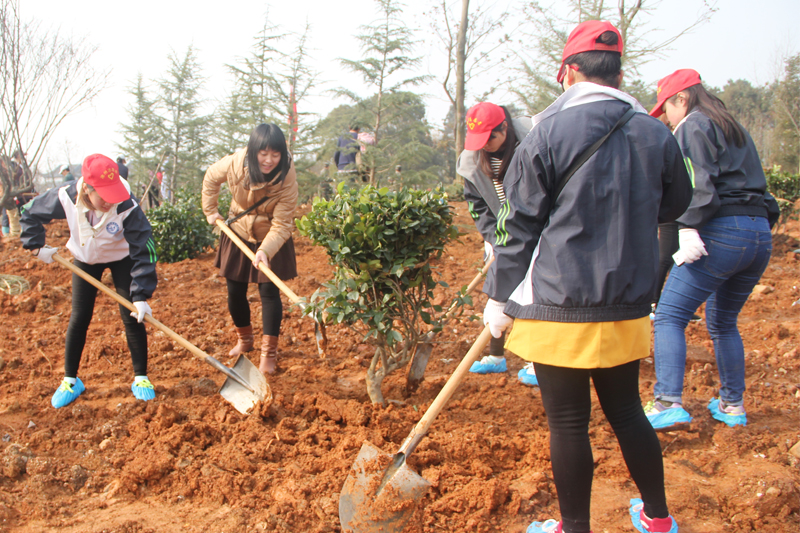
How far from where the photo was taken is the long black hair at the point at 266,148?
321 centimetres

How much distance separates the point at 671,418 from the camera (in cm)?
258

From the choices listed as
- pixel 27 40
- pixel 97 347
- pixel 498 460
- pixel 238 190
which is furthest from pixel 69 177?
pixel 498 460

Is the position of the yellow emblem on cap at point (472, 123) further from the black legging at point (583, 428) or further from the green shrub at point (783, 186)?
the green shrub at point (783, 186)

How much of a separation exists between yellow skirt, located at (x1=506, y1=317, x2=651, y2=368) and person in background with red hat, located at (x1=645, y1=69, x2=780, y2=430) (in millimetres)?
1121

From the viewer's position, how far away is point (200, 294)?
5.61 metres

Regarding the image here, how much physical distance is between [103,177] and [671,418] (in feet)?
10.8

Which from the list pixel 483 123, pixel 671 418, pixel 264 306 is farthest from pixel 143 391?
pixel 671 418

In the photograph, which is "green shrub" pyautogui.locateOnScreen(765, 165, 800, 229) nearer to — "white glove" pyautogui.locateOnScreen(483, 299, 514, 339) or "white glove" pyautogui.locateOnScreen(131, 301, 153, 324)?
"white glove" pyautogui.locateOnScreen(483, 299, 514, 339)

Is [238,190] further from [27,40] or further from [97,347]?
[27,40]

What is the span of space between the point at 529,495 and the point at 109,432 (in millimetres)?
2178

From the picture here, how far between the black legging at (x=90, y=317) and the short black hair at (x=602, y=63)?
9.22ft

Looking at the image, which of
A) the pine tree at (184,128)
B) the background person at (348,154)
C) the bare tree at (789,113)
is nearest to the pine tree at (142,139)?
the pine tree at (184,128)

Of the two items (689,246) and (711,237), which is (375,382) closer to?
(689,246)

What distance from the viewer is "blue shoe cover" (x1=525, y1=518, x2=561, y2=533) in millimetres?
1813
